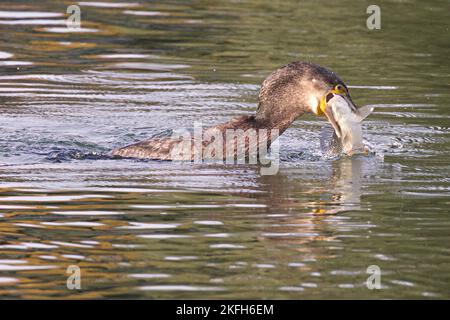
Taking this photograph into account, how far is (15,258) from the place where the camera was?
7.50 m

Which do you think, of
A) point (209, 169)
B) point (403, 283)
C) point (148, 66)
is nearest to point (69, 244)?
point (403, 283)

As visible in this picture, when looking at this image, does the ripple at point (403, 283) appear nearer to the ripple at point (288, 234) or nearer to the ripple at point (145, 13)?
the ripple at point (288, 234)

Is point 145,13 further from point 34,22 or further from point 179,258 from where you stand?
point 179,258

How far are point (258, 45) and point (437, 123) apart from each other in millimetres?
4481

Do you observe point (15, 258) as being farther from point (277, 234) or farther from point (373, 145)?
point (373, 145)

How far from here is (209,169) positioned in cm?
988

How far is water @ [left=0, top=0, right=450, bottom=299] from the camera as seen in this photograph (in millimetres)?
7273

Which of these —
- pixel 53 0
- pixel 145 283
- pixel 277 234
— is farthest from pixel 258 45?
pixel 145 283

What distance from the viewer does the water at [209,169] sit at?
7273mm

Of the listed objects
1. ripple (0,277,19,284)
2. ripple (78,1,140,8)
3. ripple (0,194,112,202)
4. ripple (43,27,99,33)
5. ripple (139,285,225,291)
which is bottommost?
ripple (139,285,225,291)

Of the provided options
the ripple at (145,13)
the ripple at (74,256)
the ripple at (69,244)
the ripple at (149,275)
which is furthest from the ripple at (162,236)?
the ripple at (145,13)

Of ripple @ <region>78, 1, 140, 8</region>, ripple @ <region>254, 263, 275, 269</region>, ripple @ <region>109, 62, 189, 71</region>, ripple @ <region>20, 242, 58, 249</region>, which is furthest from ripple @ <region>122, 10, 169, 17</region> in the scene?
ripple @ <region>254, 263, 275, 269</region>

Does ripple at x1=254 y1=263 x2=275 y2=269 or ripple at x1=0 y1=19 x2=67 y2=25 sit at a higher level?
ripple at x1=0 y1=19 x2=67 y2=25

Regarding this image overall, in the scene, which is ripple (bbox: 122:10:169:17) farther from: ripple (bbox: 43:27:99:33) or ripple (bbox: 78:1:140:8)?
ripple (bbox: 43:27:99:33)
